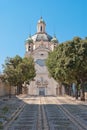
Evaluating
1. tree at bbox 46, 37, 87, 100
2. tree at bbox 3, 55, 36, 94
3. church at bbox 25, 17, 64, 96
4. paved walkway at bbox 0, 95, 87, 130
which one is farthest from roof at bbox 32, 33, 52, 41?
paved walkway at bbox 0, 95, 87, 130

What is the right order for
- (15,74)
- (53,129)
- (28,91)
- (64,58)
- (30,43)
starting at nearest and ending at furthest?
(53,129), (64,58), (15,74), (28,91), (30,43)

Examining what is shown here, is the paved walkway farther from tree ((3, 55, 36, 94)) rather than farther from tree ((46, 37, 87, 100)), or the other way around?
tree ((3, 55, 36, 94))

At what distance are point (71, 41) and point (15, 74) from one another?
24366mm

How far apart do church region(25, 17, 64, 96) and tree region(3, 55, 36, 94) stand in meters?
23.9

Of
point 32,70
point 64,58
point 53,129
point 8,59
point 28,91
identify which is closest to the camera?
point 53,129

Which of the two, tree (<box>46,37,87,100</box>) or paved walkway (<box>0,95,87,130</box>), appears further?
tree (<box>46,37,87,100</box>)

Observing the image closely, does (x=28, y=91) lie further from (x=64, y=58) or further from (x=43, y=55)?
(x=64, y=58)

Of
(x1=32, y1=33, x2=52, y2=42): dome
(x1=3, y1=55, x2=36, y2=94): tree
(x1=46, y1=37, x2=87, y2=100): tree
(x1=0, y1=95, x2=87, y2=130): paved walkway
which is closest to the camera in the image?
(x1=0, y1=95, x2=87, y2=130): paved walkway

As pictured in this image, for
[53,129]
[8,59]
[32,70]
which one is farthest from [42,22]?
[53,129]

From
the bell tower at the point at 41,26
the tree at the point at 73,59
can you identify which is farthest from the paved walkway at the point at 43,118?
the bell tower at the point at 41,26

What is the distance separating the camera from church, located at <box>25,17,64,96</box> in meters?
120

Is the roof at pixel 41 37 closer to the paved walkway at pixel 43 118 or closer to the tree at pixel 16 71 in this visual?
the tree at pixel 16 71

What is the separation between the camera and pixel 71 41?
2178 inches

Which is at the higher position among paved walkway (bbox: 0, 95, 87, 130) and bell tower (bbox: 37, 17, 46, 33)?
bell tower (bbox: 37, 17, 46, 33)
